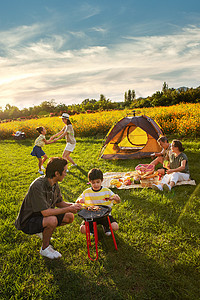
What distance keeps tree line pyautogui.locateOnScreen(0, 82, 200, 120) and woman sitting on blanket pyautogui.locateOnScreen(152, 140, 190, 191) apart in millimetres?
14591

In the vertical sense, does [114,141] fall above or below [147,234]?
above

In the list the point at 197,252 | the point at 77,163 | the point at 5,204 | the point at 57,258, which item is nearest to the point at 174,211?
the point at 197,252

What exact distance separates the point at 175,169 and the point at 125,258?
2.68 m

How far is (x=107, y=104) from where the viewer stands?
2861cm

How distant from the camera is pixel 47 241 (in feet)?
9.47

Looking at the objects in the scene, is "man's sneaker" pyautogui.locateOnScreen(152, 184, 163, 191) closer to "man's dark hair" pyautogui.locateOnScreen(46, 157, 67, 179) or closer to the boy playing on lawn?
the boy playing on lawn

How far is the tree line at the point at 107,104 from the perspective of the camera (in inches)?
805

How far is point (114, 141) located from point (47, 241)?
558cm

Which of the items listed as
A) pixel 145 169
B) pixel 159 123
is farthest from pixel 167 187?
pixel 159 123

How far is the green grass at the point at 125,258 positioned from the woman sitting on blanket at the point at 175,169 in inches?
10.3

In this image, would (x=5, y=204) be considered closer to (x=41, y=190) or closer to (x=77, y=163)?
(x=41, y=190)

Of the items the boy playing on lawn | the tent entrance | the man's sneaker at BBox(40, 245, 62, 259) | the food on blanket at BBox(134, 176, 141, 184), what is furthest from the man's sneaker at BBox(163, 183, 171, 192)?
the tent entrance

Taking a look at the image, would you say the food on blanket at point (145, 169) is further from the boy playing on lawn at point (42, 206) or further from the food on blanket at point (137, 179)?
the boy playing on lawn at point (42, 206)

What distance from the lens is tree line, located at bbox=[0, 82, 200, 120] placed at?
2044 cm
